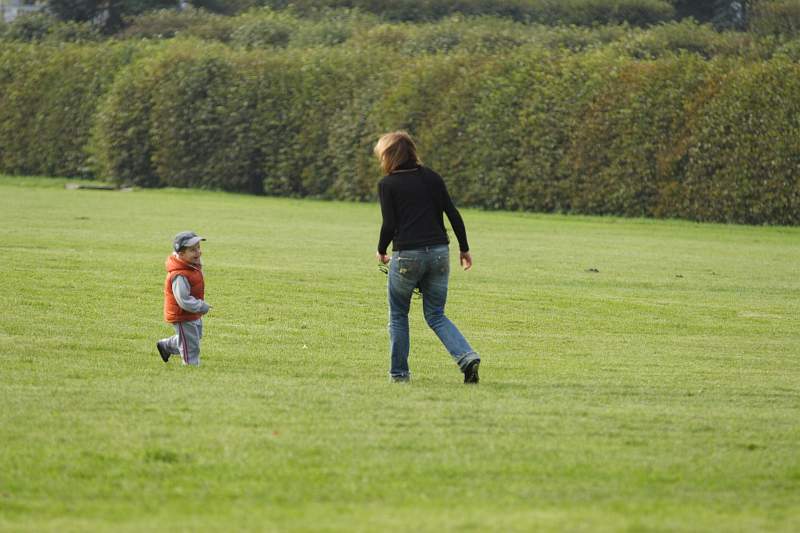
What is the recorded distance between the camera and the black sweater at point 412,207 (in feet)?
32.8

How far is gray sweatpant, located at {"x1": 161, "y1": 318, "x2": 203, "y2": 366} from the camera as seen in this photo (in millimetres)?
10945

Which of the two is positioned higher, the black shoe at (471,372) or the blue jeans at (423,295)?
the blue jeans at (423,295)

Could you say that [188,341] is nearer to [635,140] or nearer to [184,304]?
[184,304]

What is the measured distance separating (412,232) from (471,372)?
3.60 feet

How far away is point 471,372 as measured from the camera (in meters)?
10.1

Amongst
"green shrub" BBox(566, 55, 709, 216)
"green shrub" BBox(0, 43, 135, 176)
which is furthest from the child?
"green shrub" BBox(0, 43, 135, 176)

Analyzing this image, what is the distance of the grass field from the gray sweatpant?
0.62 ft

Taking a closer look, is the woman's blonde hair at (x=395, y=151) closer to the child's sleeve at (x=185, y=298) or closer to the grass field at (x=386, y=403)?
the grass field at (x=386, y=403)

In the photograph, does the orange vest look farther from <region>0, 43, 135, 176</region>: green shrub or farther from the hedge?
<region>0, 43, 135, 176</region>: green shrub

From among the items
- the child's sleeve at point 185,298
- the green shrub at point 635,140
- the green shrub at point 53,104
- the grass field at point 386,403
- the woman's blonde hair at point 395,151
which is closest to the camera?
the grass field at point 386,403

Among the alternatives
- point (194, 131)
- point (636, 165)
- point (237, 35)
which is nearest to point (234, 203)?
point (194, 131)

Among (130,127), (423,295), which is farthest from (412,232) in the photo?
(130,127)

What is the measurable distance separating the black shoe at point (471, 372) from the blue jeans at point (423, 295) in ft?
0.09

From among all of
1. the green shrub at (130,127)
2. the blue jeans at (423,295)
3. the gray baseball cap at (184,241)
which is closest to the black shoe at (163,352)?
the gray baseball cap at (184,241)
